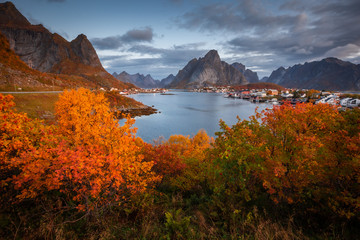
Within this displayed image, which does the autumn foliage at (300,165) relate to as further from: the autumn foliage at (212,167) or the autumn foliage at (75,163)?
the autumn foliage at (75,163)

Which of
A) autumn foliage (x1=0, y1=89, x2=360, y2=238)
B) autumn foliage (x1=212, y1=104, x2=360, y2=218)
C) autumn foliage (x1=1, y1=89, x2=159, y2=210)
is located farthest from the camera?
autumn foliage (x1=212, y1=104, x2=360, y2=218)

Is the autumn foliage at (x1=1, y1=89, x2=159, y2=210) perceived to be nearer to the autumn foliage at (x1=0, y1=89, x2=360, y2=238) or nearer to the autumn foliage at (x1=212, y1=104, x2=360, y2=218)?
the autumn foliage at (x1=0, y1=89, x2=360, y2=238)

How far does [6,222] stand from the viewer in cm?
763

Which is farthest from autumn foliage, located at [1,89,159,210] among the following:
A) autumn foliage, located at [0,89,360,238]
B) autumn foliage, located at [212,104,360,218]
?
autumn foliage, located at [212,104,360,218]

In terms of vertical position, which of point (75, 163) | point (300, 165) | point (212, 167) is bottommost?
point (212, 167)

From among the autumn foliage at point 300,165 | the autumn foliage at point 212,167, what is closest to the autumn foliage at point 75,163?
the autumn foliage at point 212,167

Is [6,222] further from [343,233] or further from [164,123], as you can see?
[164,123]

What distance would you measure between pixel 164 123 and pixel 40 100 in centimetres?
4987

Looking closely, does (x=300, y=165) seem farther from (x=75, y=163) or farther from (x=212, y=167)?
(x=75, y=163)

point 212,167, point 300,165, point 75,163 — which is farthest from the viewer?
point 212,167

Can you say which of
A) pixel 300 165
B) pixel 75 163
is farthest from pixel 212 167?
pixel 75 163

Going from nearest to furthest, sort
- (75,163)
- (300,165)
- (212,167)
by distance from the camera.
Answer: (75,163)
(300,165)
(212,167)

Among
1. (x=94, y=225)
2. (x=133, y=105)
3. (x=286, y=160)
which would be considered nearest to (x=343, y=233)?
(x=286, y=160)

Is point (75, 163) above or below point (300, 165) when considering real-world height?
above
